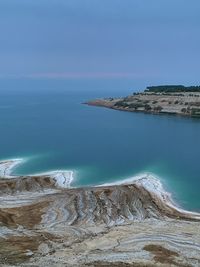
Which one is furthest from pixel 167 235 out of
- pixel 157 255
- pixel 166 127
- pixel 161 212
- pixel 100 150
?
pixel 166 127

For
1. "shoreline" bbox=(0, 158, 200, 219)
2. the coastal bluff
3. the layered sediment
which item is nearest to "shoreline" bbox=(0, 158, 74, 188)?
"shoreline" bbox=(0, 158, 200, 219)

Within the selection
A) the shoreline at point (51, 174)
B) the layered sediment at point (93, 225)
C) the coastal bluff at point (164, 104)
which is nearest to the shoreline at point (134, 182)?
the shoreline at point (51, 174)

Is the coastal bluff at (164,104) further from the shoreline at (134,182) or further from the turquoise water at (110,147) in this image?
the shoreline at (134,182)

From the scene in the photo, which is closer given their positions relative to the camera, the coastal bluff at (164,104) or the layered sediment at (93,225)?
the layered sediment at (93,225)

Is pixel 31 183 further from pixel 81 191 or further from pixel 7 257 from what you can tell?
pixel 7 257

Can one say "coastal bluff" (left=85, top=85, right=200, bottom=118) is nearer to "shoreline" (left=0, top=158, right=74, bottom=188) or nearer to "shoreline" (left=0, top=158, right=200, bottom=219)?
"shoreline" (left=0, top=158, right=74, bottom=188)

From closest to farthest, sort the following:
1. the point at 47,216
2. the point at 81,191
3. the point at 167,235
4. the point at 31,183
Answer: the point at 167,235 < the point at 47,216 < the point at 81,191 < the point at 31,183
